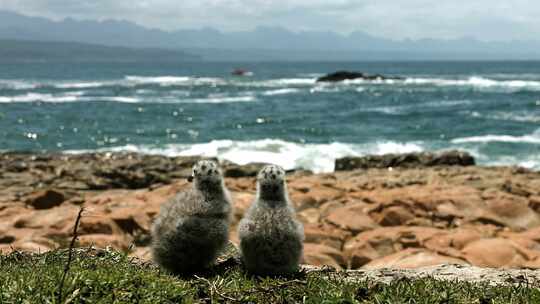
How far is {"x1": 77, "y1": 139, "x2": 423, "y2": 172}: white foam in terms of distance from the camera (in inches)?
1233

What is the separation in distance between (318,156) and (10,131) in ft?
69.7

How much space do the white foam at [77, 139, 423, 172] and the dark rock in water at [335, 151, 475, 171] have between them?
111 inches

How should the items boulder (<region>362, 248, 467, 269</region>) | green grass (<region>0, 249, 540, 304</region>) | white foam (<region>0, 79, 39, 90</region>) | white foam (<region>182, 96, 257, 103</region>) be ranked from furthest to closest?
white foam (<region>0, 79, 39, 90</region>), white foam (<region>182, 96, 257, 103</region>), boulder (<region>362, 248, 467, 269</region>), green grass (<region>0, 249, 540, 304</region>)

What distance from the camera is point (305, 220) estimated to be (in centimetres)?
1339

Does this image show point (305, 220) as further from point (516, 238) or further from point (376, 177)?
point (376, 177)

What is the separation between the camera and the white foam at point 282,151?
103 feet

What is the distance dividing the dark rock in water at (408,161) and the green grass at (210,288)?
21325 mm

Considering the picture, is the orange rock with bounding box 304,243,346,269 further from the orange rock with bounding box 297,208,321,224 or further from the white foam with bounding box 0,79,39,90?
the white foam with bounding box 0,79,39,90

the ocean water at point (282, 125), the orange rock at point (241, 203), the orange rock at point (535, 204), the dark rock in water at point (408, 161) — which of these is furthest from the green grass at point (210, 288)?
the ocean water at point (282, 125)

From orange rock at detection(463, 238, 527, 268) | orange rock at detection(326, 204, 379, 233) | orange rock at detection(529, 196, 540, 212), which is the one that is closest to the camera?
orange rock at detection(463, 238, 527, 268)

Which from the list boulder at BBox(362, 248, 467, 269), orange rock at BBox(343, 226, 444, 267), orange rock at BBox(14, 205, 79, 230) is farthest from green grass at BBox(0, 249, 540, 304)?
orange rock at BBox(14, 205, 79, 230)

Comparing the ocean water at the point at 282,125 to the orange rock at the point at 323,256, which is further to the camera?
the ocean water at the point at 282,125

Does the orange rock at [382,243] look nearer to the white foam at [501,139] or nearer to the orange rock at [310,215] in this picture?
the orange rock at [310,215]

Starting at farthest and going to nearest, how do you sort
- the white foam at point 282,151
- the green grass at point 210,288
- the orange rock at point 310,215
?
the white foam at point 282,151, the orange rock at point 310,215, the green grass at point 210,288
